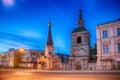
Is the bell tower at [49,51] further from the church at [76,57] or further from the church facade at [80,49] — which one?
the church facade at [80,49]

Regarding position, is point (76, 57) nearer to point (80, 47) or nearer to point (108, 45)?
point (80, 47)

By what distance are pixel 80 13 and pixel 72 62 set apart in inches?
789

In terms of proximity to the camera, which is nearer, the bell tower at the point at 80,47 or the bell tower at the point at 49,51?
the bell tower at the point at 80,47

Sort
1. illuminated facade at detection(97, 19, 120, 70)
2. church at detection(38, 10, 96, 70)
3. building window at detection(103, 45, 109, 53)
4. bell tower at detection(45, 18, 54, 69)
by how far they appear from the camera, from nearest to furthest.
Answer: illuminated facade at detection(97, 19, 120, 70)
building window at detection(103, 45, 109, 53)
church at detection(38, 10, 96, 70)
bell tower at detection(45, 18, 54, 69)

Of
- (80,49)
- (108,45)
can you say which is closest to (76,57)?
(80,49)

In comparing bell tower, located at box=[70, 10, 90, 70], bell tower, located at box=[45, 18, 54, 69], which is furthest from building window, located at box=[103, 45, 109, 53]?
bell tower, located at box=[45, 18, 54, 69]

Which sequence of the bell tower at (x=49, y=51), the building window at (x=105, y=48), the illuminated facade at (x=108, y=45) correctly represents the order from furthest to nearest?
the bell tower at (x=49, y=51)
the building window at (x=105, y=48)
the illuminated facade at (x=108, y=45)

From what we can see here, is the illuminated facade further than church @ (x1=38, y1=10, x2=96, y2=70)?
No

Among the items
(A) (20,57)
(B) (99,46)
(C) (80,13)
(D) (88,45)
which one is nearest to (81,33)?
(D) (88,45)

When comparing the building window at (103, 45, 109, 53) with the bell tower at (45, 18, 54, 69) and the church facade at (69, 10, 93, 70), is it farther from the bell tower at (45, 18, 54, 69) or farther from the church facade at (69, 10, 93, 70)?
the bell tower at (45, 18, 54, 69)

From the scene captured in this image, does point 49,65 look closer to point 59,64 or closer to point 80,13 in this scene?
point 59,64

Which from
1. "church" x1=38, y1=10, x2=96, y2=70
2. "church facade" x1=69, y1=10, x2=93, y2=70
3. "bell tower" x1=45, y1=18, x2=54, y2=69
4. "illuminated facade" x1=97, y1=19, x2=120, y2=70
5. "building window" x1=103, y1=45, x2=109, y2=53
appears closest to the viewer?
"illuminated facade" x1=97, y1=19, x2=120, y2=70

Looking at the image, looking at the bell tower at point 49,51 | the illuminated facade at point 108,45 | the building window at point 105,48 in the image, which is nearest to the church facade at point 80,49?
the bell tower at point 49,51

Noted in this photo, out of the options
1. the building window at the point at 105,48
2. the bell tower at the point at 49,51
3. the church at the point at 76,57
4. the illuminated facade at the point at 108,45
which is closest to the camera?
the illuminated facade at the point at 108,45
